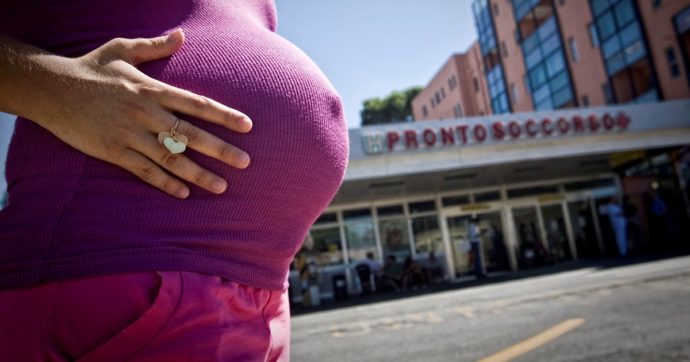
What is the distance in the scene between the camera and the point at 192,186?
0.81 m

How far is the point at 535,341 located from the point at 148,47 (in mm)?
3371

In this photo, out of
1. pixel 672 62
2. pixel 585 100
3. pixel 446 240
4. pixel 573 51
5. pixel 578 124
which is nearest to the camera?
pixel 578 124

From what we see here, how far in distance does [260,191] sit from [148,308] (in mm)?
273

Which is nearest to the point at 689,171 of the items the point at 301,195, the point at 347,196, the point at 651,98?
the point at 651,98

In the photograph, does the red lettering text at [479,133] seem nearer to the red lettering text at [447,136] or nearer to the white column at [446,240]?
the red lettering text at [447,136]

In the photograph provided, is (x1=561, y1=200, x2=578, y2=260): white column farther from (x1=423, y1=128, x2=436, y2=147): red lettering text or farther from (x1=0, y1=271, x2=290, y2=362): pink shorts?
(x1=0, y1=271, x2=290, y2=362): pink shorts

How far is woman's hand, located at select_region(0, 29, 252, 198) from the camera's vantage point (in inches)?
30.0

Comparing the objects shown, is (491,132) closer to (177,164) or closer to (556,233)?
(556,233)

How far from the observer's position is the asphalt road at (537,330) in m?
3.01

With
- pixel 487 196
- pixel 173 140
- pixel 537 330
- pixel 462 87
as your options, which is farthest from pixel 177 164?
pixel 462 87

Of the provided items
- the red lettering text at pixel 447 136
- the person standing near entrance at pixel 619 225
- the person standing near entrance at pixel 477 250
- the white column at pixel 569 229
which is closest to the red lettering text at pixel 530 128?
the red lettering text at pixel 447 136

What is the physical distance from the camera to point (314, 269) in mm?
13492

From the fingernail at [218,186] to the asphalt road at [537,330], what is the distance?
2695 mm

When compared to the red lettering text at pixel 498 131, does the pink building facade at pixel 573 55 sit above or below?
above
